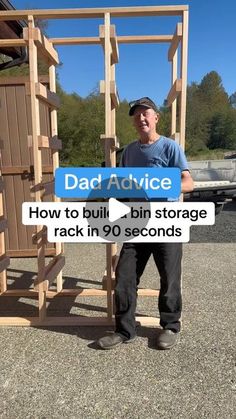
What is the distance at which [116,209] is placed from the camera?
324 cm

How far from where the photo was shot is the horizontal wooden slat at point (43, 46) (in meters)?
3.25

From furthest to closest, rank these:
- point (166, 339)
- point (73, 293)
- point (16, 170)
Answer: point (16, 170), point (73, 293), point (166, 339)

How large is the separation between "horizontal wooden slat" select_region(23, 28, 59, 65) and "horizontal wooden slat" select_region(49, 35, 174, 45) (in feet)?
0.66

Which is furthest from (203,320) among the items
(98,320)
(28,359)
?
(28,359)

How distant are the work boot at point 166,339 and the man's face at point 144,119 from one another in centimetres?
170

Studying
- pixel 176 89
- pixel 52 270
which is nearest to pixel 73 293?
pixel 52 270

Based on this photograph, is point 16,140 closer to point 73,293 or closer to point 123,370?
point 73,293

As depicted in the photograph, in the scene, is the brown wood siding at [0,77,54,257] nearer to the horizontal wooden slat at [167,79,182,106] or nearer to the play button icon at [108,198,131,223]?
the horizontal wooden slat at [167,79,182,106]

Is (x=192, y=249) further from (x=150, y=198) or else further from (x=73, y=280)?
(x=150, y=198)

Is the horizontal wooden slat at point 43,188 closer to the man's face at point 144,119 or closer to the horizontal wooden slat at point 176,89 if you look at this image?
the man's face at point 144,119

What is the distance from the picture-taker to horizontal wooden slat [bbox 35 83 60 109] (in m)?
3.30

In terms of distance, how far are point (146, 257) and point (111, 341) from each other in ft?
2.48

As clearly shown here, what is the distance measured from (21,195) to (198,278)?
294 centimetres

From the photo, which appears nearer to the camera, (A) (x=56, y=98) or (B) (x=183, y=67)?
(B) (x=183, y=67)
